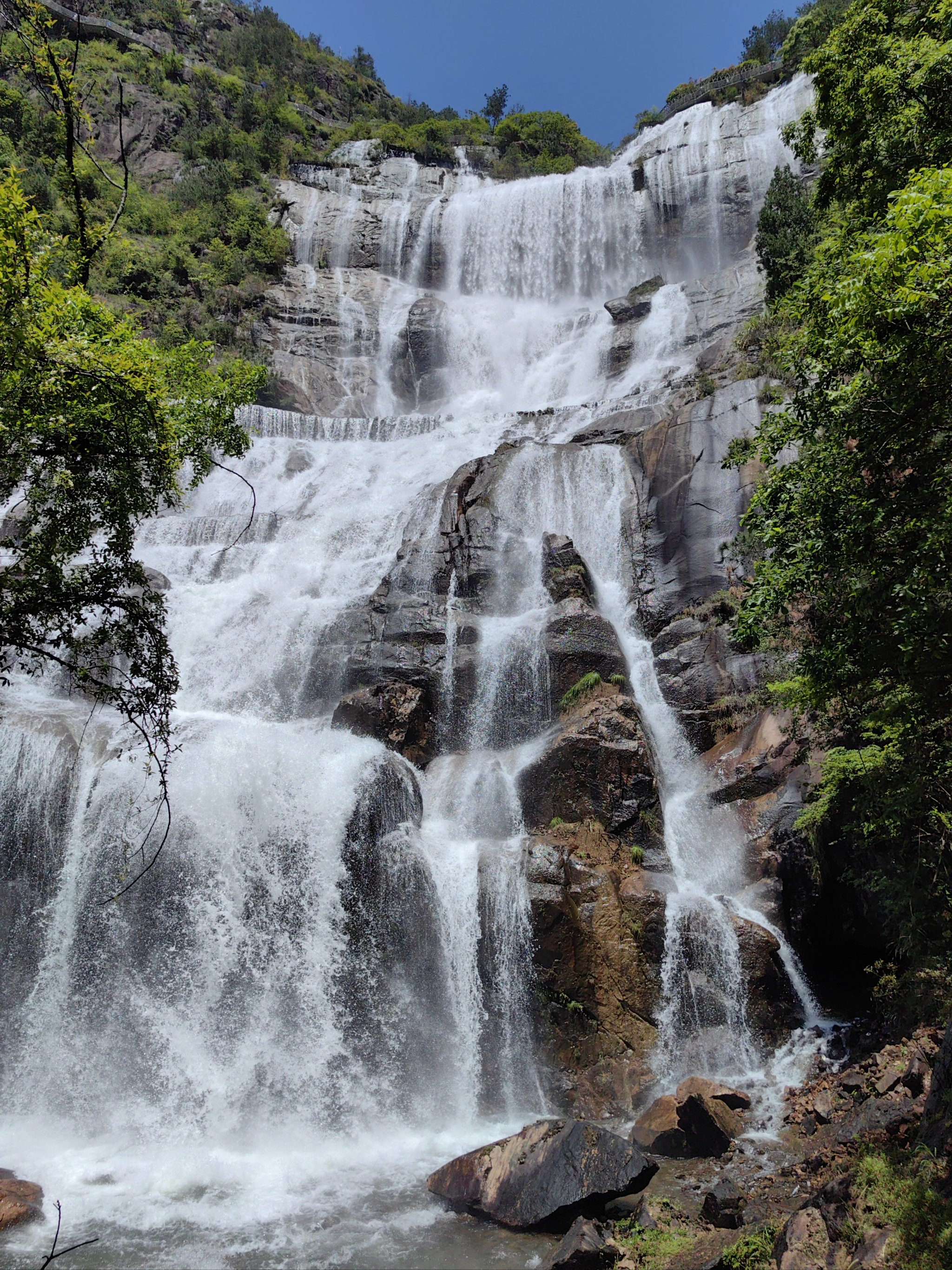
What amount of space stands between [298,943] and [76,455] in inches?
338

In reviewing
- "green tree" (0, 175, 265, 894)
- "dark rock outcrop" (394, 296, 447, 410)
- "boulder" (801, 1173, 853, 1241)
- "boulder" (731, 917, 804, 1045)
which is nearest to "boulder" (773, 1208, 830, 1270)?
"boulder" (801, 1173, 853, 1241)

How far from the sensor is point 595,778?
14.7 m

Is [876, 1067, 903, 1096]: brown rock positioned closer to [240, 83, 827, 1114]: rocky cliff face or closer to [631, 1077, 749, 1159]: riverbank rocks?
[631, 1077, 749, 1159]: riverbank rocks

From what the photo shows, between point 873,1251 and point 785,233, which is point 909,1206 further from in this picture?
point 785,233

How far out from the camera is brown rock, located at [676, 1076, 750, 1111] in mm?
10266

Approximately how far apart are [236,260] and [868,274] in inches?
1640

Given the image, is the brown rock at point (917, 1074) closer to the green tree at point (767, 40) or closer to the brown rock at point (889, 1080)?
the brown rock at point (889, 1080)

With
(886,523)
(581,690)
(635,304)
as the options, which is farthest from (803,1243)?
(635,304)

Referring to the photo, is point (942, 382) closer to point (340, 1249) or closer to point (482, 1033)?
point (340, 1249)

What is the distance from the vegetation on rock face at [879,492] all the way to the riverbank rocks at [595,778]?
10.5ft

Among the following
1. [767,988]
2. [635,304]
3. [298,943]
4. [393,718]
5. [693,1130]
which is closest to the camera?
[693,1130]

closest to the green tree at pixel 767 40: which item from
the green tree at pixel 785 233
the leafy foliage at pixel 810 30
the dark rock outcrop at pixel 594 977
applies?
the leafy foliage at pixel 810 30

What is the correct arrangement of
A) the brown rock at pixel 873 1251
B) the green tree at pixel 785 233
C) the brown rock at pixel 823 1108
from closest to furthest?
the brown rock at pixel 873 1251
the brown rock at pixel 823 1108
the green tree at pixel 785 233

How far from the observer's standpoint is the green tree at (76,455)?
5242 millimetres
